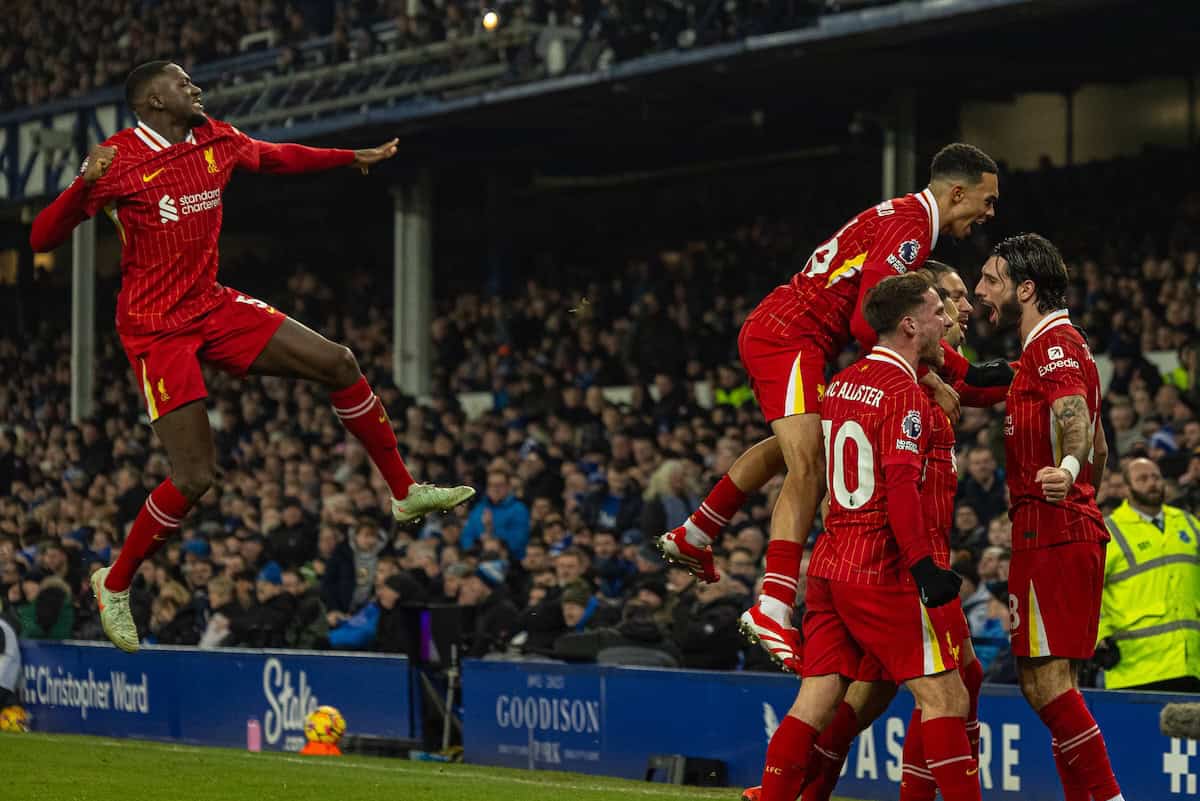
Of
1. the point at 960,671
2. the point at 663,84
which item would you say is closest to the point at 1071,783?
the point at 960,671

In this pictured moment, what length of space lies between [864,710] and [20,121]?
910 inches

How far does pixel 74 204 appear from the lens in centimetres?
888

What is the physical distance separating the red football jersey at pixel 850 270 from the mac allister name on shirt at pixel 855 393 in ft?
1.22

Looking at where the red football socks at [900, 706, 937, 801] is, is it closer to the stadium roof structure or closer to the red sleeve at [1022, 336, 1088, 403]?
the red sleeve at [1022, 336, 1088, 403]

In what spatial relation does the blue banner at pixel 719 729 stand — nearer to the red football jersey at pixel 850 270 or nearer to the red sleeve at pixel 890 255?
the red football jersey at pixel 850 270

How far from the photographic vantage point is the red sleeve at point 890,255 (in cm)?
818

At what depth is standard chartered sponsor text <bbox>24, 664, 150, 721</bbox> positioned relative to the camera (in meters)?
17.7

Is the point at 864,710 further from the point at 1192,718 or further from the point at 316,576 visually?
the point at 316,576

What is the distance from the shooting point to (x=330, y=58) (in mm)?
26656

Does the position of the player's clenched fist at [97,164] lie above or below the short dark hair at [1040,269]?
above

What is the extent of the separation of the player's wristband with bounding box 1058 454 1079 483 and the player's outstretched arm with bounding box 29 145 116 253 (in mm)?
4084

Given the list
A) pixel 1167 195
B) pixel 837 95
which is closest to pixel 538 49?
pixel 837 95

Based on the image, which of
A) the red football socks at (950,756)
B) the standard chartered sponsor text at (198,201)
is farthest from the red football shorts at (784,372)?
the standard chartered sponsor text at (198,201)

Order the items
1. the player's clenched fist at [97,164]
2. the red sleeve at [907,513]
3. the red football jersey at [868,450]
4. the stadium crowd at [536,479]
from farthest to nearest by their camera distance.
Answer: the stadium crowd at [536,479] < the player's clenched fist at [97,164] < the red football jersey at [868,450] < the red sleeve at [907,513]
